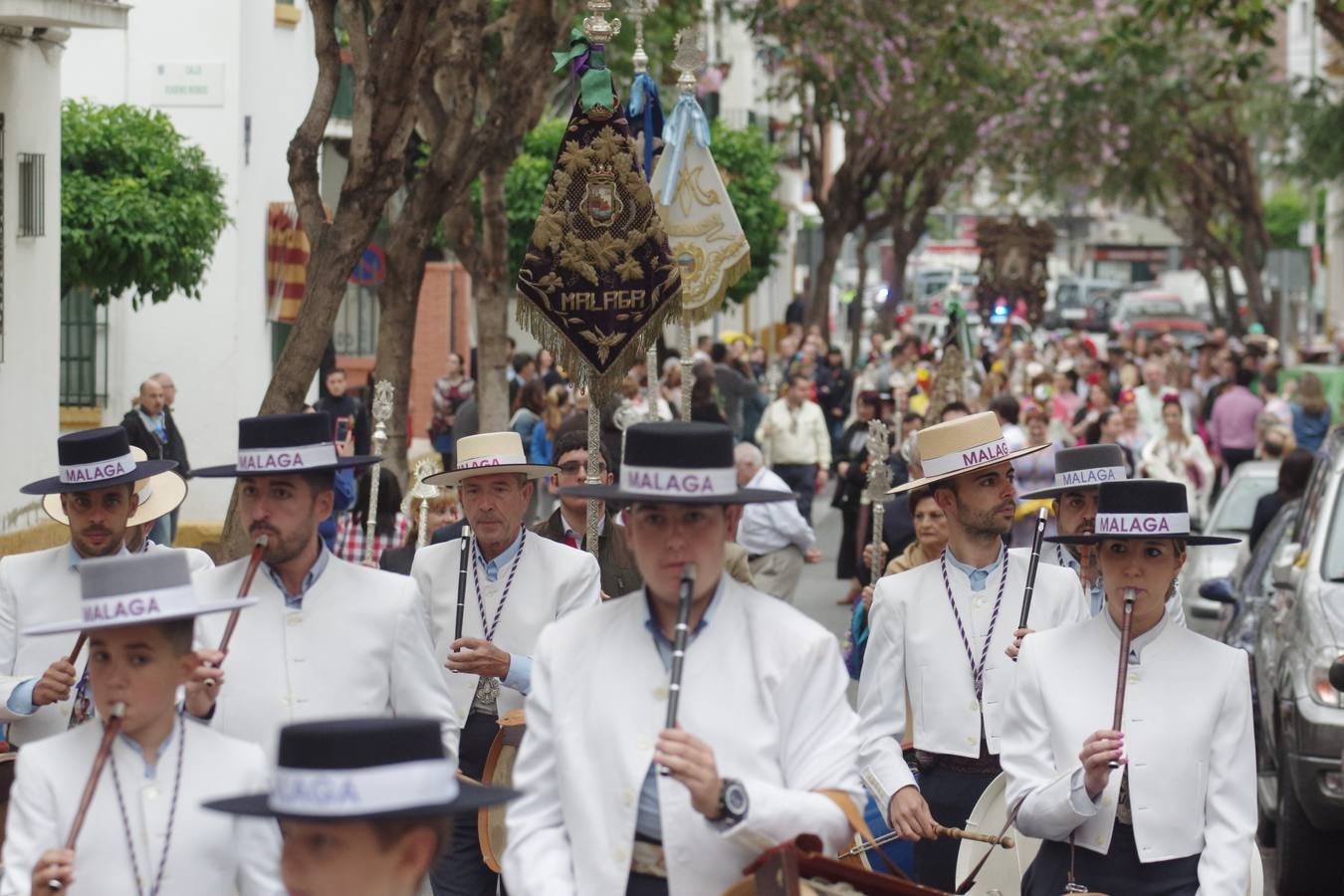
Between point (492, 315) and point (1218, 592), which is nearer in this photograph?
point (1218, 592)

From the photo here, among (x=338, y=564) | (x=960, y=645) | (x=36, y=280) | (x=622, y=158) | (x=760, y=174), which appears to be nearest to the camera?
(x=338, y=564)

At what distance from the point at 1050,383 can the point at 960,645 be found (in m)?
20.3

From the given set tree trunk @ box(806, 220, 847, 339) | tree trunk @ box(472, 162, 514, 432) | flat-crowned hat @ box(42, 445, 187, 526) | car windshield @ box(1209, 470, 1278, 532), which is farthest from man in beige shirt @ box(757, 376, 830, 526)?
tree trunk @ box(806, 220, 847, 339)

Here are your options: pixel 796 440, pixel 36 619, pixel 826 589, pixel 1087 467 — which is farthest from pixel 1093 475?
pixel 796 440

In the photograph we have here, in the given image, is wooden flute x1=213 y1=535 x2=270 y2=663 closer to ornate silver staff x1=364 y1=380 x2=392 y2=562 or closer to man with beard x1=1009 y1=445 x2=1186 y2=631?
man with beard x1=1009 y1=445 x2=1186 y2=631

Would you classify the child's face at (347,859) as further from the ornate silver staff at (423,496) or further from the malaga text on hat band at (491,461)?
the ornate silver staff at (423,496)

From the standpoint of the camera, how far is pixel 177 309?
2298 centimetres

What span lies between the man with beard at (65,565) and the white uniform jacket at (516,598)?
1257mm

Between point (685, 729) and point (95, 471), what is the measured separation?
252 centimetres

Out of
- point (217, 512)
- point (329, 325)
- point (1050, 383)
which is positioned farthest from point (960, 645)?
point (1050, 383)

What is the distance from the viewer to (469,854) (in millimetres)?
7598

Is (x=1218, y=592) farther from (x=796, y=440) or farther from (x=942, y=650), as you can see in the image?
(x=796, y=440)

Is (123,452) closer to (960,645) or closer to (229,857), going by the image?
(229,857)

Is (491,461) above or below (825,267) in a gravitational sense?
below
